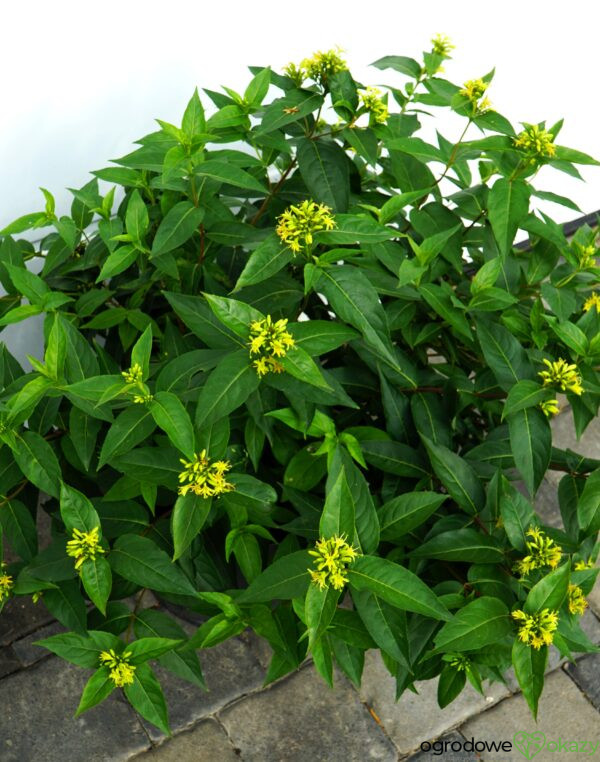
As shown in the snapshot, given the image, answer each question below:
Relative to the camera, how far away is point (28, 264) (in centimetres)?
224

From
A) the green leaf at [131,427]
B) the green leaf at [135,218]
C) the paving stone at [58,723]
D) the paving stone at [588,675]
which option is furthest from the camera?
the paving stone at [588,675]

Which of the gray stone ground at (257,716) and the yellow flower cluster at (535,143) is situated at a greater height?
the yellow flower cluster at (535,143)

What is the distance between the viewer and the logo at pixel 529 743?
97.1 inches

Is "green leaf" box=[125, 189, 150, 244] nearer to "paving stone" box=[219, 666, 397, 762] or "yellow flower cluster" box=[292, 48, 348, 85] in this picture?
"yellow flower cluster" box=[292, 48, 348, 85]

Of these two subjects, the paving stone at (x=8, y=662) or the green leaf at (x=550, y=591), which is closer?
the green leaf at (x=550, y=591)

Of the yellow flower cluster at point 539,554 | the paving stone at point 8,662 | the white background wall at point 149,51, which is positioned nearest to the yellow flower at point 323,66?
the white background wall at point 149,51

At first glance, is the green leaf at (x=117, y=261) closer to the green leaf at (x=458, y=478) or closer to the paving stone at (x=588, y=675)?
the green leaf at (x=458, y=478)

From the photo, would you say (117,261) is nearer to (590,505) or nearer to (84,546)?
(84,546)

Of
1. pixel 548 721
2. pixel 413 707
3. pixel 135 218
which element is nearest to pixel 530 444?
pixel 135 218

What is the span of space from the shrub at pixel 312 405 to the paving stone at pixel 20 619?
71 centimetres

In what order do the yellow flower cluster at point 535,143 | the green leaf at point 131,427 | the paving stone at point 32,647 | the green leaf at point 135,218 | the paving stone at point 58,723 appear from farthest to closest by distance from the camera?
the paving stone at point 32,647 → the paving stone at point 58,723 → the green leaf at point 135,218 → the yellow flower cluster at point 535,143 → the green leaf at point 131,427

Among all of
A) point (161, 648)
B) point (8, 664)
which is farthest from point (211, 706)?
point (161, 648)

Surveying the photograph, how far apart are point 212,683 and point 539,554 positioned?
126 centimetres

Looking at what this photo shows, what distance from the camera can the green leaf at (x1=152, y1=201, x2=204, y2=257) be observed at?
1576 millimetres
